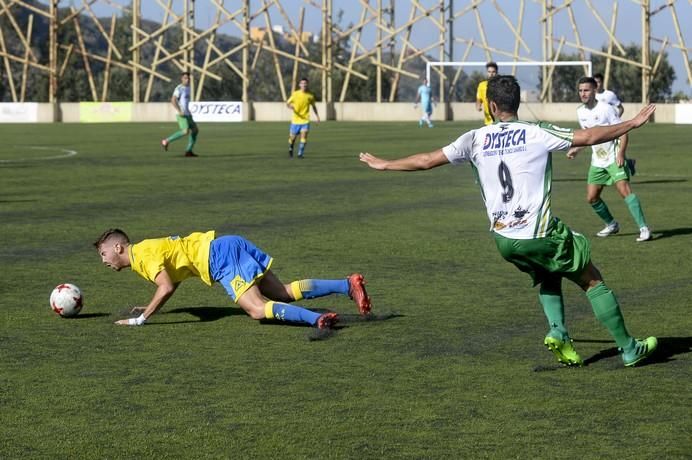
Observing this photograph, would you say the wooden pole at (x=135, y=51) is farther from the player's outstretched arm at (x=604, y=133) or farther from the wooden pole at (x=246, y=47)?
the player's outstretched arm at (x=604, y=133)

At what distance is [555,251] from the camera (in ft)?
26.5

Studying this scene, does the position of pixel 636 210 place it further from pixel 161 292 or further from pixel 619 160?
pixel 161 292

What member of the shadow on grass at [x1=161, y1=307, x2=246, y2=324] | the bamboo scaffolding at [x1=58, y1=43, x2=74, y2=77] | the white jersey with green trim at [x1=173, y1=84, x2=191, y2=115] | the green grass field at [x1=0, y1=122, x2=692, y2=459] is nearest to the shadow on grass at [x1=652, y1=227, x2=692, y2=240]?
the green grass field at [x1=0, y1=122, x2=692, y2=459]

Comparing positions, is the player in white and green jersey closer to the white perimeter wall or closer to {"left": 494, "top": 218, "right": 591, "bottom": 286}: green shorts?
{"left": 494, "top": 218, "right": 591, "bottom": 286}: green shorts

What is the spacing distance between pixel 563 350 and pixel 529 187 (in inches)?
40.2

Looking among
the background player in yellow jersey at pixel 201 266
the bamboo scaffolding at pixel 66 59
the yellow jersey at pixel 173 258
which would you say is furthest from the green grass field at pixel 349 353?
the bamboo scaffolding at pixel 66 59

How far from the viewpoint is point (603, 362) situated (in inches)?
336

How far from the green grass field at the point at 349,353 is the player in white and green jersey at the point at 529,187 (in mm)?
413

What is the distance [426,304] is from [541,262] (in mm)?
2882

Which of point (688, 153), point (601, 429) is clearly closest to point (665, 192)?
point (688, 153)

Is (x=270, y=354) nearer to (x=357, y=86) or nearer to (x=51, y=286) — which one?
(x=51, y=286)

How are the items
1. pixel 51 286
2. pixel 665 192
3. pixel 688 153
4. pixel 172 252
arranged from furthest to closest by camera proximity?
pixel 688 153, pixel 665 192, pixel 51 286, pixel 172 252

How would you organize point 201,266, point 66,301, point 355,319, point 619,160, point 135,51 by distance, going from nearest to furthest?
point 201,266 < point 355,319 < point 66,301 < point 619,160 < point 135,51

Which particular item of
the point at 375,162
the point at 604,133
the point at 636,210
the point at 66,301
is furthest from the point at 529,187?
the point at 636,210
